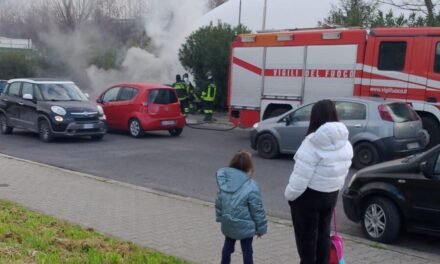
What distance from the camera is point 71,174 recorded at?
10898mm

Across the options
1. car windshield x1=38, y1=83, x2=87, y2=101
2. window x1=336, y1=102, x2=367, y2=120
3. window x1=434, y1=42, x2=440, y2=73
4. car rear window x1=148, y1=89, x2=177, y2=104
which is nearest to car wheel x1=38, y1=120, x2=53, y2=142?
car windshield x1=38, y1=83, x2=87, y2=101

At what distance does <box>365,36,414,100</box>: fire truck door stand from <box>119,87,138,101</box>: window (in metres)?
6.77

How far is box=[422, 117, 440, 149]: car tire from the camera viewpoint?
13609 mm

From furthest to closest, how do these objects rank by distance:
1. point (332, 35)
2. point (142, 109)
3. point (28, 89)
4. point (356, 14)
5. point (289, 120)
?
point (356, 14) → point (142, 109) → point (28, 89) → point (332, 35) → point (289, 120)

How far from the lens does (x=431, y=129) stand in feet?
44.8

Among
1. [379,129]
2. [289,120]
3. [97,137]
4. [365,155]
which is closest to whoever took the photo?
[379,129]

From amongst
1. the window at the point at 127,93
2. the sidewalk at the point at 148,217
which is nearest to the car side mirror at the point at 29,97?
the window at the point at 127,93

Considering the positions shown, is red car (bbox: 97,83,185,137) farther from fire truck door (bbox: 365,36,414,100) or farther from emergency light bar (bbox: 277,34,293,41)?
fire truck door (bbox: 365,36,414,100)

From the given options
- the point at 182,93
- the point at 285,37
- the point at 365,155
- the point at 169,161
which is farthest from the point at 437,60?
the point at 182,93

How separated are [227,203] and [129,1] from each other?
83.7 feet

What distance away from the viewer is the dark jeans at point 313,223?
16.5ft

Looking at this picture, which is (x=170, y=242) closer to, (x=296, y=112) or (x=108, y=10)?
(x=296, y=112)

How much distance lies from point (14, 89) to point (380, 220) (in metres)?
13.1

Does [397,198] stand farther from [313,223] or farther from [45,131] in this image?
[45,131]
